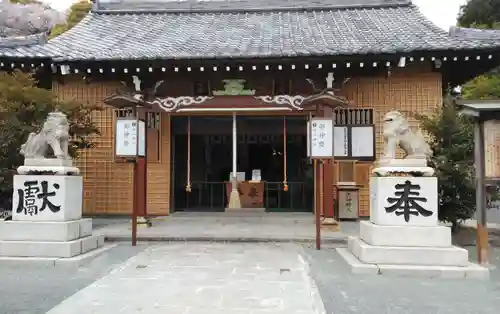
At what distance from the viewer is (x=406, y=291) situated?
16.8 feet

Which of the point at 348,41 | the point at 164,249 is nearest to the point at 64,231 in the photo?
the point at 164,249

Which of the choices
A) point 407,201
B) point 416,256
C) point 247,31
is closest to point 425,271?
point 416,256

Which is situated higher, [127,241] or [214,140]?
[214,140]

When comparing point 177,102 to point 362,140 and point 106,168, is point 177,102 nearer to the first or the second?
point 106,168

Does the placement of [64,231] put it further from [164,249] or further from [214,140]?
[214,140]

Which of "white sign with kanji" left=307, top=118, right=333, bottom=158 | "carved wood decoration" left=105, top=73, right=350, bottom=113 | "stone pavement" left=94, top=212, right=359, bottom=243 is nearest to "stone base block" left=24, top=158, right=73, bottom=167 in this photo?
"stone pavement" left=94, top=212, right=359, bottom=243

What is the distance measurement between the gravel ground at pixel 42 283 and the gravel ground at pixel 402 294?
3.19 meters

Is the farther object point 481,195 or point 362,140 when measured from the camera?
point 362,140

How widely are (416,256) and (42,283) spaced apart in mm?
5331

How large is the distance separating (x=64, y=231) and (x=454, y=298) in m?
5.84

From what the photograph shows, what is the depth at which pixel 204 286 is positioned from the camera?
518 centimetres

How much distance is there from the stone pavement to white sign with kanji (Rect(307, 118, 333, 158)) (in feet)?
6.08

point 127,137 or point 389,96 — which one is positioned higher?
point 389,96

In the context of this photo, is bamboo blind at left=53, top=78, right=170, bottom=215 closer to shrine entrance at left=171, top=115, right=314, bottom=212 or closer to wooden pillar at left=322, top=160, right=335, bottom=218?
shrine entrance at left=171, top=115, right=314, bottom=212
